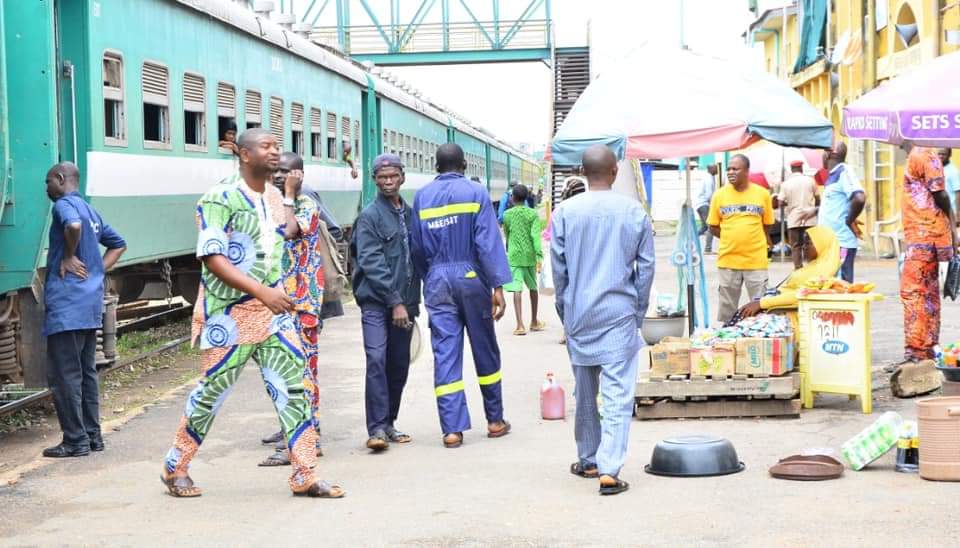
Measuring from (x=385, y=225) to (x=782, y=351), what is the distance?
271 cm

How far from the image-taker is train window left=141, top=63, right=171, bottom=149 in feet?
43.4

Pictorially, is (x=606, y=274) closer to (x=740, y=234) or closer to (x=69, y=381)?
(x=69, y=381)

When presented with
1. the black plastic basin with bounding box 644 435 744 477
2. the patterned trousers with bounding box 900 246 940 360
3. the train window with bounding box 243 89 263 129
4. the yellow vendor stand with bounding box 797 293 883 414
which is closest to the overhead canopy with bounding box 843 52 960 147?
the yellow vendor stand with bounding box 797 293 883 414

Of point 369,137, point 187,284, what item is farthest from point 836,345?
point 369,137

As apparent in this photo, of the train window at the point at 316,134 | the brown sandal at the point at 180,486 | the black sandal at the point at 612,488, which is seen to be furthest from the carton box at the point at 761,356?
the train window at the point at 316,134

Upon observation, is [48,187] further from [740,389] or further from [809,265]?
[809,265]

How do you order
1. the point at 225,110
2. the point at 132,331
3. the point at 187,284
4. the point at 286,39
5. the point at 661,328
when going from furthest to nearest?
the point at 286,39
the point at 187,284
the point at 132,331
the point at 225,110
the point at 661,328

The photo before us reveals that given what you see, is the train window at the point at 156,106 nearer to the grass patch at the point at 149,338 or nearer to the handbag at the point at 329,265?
the grass patch at the point at 149,338

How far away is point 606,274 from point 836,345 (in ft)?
9.25

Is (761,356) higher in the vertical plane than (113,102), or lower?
lower

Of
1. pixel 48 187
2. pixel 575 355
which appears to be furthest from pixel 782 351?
pixel 48 187

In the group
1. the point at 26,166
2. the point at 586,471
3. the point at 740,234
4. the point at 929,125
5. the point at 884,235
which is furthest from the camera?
the point at 884,235

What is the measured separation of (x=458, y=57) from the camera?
6372cm

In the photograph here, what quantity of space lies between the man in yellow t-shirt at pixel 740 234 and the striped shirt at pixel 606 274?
16.9 feet
